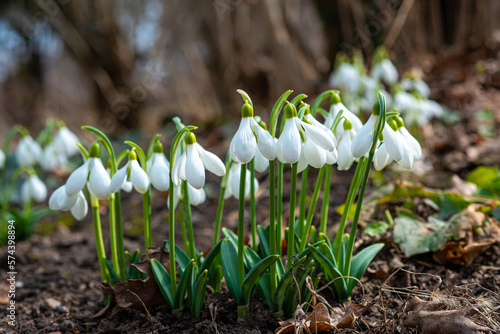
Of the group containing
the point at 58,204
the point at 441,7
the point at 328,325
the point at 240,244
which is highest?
the point at 441,7

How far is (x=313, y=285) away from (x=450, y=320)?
1.33ft

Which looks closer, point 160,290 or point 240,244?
point 240,244

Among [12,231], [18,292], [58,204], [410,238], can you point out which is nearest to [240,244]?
[58,204]

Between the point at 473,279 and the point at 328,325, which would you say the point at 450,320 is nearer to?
the point at 328,325

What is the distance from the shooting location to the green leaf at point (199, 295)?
4.70 ft

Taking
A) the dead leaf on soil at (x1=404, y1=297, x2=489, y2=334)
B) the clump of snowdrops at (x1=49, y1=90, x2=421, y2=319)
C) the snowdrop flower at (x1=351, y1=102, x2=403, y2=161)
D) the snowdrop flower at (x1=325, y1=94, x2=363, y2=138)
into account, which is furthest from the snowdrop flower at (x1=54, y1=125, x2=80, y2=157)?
the dead leaf on soil at (x1=404, y1=297, x2=489, y2=334)

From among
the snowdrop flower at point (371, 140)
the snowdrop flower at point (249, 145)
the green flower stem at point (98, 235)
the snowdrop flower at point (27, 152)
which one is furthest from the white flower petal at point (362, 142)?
the snowdrop flower at point (27, 152)

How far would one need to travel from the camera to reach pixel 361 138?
1264 mm

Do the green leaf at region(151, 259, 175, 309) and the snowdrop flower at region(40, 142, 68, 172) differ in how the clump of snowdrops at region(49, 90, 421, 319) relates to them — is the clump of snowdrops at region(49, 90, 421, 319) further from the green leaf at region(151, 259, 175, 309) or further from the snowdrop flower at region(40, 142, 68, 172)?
the snowdrop flower at region(40, 142, 68, 172)

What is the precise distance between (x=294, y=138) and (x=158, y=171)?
1.61 feet

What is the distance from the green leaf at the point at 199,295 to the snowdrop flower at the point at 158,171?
0.31 meters

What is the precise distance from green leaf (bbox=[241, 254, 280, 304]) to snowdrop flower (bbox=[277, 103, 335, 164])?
31 centimetres

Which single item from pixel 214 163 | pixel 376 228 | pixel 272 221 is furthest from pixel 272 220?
pixel 376 228

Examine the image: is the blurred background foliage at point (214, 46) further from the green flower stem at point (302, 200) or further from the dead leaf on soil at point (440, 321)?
the dead leaf on soil at point (440, 321)
